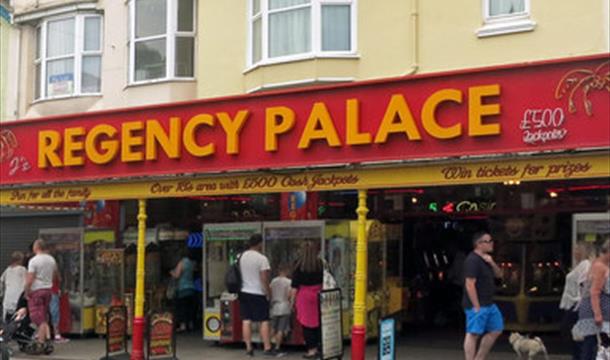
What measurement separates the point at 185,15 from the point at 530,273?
8029 mm

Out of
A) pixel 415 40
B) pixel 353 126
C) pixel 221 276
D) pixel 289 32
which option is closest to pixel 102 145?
pixel 221 276

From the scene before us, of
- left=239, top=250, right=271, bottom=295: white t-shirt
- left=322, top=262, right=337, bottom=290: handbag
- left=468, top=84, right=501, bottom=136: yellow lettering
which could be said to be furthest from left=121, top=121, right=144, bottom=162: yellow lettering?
left=468, top=84, right=501, bottom=136: yellow lettering

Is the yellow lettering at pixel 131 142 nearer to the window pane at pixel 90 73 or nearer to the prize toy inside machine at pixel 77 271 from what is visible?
the prize toy inside machine at pixel 77 271

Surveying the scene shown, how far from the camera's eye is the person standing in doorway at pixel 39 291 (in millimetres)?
13180

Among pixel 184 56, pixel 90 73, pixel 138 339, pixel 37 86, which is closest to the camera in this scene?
pixel 138 339

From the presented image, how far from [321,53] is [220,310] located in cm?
458

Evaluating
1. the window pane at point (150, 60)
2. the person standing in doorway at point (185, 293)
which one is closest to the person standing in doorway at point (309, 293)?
the person standing in doorway at point (185, 293)

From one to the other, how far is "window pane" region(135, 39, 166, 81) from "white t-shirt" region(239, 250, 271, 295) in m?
5.03

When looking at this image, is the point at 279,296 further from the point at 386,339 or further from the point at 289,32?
the point at 289,32

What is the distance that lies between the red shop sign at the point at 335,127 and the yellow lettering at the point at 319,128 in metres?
0.01

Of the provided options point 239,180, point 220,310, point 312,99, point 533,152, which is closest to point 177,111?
point 239,180

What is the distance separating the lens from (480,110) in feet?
→ 33.1

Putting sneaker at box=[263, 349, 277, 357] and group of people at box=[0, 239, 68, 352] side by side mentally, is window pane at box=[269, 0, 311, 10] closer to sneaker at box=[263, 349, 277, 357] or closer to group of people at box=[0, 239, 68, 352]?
group of people at box=[0, 239, 68, 352]

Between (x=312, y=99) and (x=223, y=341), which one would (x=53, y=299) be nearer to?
(x=223, y=341)
